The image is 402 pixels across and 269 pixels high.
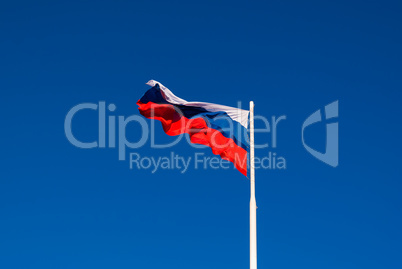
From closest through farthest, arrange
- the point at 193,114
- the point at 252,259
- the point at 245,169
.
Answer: the point at 252,259
the point at 245,169
the point at 193,114

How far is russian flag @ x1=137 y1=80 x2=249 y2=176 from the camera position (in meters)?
22.3

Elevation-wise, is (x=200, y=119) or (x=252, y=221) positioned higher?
(x=200, y=119)

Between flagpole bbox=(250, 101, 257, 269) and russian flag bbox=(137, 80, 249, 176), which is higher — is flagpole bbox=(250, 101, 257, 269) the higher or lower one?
the lower one

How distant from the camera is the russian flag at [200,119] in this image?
22.3 m

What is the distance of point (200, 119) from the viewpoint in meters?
23.3

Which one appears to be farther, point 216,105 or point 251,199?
point 216,105

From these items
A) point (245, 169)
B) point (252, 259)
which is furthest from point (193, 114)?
point (252, 259)

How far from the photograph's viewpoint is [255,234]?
19359 millimetres

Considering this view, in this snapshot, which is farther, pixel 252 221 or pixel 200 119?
pixel 200 119

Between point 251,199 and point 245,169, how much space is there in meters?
2.19

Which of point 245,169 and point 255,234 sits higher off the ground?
point 245,169

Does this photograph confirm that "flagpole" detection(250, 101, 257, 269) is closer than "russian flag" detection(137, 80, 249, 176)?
Yes

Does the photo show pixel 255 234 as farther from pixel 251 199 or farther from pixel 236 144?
pixel 236 144

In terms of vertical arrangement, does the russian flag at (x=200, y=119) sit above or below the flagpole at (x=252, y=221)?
above
